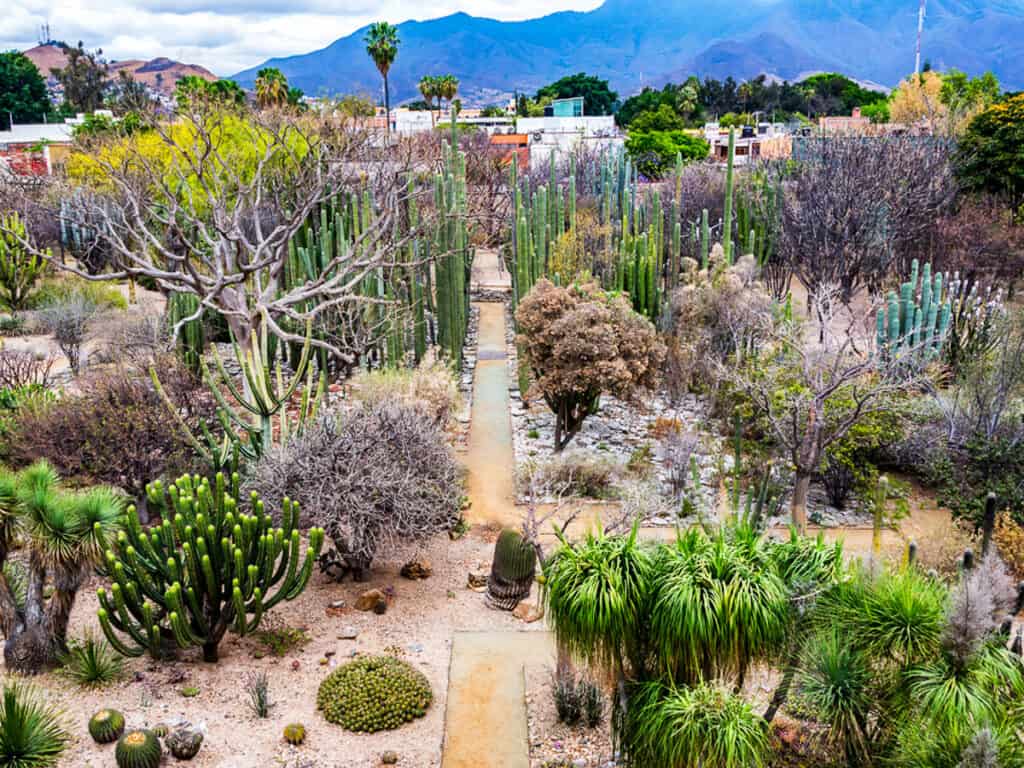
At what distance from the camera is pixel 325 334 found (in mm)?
16312

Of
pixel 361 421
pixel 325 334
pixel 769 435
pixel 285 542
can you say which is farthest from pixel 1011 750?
pixel 325 334

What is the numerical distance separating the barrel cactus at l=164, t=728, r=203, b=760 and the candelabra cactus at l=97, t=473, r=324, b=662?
0.98 metres

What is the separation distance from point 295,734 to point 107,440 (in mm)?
5268

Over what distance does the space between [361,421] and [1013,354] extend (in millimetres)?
8459

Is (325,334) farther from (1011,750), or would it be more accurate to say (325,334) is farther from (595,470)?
(1011,750)

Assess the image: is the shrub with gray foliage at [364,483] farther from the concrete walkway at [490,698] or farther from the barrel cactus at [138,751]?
the barrel cactus at [138,751]

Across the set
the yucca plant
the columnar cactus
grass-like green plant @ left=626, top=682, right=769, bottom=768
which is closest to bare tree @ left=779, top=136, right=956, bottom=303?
grass-like green plant @ left=626, top=682, right=769, bottom=768

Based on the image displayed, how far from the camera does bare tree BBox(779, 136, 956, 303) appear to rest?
20.8 meters

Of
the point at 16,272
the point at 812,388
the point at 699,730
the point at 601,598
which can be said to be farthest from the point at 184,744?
the point at 16,272

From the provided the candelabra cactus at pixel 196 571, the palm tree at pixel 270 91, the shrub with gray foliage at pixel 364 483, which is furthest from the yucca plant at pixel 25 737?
the palm tree at pixel 270 91

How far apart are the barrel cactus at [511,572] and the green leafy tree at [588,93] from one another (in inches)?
2969

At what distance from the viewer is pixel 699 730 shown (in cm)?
588

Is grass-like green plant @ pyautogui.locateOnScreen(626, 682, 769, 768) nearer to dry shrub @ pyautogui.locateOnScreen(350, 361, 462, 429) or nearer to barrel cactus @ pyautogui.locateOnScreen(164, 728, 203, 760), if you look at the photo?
barrel cactus @ pyautogui.locateOnScreen(164, 728, 203, 760)

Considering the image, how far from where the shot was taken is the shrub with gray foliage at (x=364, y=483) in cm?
947
